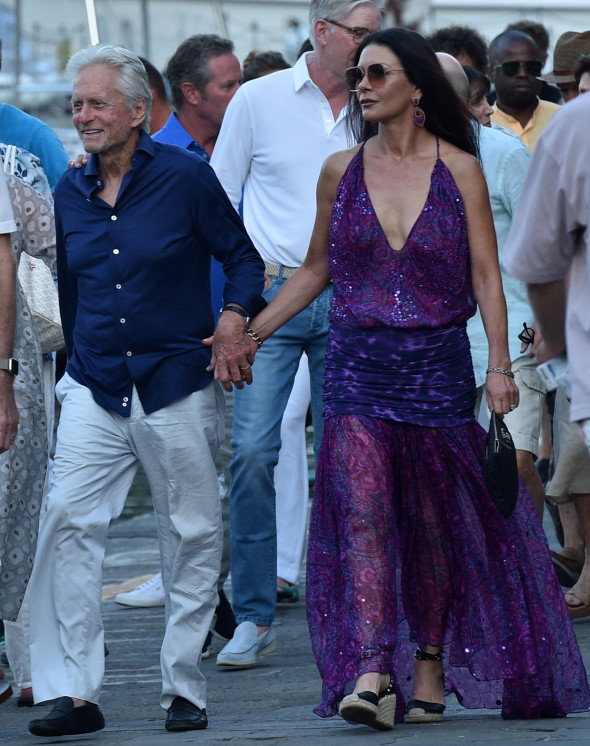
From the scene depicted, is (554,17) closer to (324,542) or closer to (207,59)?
(207,59)

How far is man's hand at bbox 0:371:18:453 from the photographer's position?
543 centimetres

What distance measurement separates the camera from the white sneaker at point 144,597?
8227 mm

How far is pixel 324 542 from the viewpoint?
17.4 feet

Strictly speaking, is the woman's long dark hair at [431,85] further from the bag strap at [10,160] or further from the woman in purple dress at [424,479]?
the bag strap at [10,160]

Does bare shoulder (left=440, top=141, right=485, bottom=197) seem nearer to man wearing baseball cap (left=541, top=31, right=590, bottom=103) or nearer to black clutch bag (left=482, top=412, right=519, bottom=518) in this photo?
black clutch bag (left=482, top=412, right=519, bottom=518)

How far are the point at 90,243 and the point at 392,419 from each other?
109 centimetres

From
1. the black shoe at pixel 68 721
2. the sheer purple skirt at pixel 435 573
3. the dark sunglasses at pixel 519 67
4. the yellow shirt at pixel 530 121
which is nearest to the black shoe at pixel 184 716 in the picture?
the black shoe at pixel 68 721

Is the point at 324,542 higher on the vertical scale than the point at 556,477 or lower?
higher

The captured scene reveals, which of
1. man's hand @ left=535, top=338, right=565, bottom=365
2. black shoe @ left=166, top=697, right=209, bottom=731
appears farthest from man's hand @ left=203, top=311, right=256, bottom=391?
man's hand @ left=535, top=338, right=565, bottom=365

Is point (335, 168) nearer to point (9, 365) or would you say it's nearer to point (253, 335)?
point (253, 335)

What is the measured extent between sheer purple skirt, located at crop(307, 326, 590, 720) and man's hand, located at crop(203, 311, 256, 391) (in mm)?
323

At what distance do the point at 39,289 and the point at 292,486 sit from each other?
Answer: 2.09 m

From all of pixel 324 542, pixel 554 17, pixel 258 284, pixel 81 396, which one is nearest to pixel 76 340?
pixel 81 396

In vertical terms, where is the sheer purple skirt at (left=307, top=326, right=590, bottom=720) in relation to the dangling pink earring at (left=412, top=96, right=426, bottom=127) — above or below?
below
